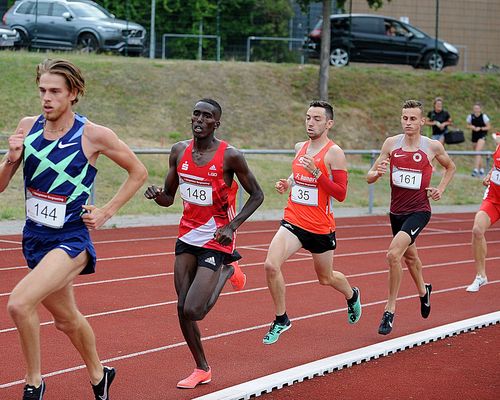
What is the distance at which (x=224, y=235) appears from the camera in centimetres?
702

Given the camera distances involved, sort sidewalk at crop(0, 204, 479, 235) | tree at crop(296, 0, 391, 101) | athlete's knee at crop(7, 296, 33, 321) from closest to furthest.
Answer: athlete's knee at crop(7, 296, 33, 321) → sidewalk at crop(0, 204, 479, 235) → tree at crop(296, 0, 391, 101)

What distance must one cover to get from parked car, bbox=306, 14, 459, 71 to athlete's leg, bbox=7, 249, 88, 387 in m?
28.0

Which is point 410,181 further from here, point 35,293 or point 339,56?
point 339,56

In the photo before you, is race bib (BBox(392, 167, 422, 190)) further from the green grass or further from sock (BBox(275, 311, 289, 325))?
the green grass

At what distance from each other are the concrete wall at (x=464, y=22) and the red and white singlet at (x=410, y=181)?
31603mm

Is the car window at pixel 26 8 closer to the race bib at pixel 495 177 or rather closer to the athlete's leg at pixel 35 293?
the race bib at pixel 495 177

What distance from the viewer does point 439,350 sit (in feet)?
27.8

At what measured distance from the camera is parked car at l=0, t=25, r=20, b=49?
30281 millimetres

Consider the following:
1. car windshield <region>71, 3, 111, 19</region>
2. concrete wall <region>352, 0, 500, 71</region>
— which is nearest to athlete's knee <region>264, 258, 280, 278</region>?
car windshield <region>71, 3, 111, 19</region>

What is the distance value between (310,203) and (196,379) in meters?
2.33

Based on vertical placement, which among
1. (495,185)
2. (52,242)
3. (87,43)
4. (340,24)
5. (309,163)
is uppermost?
(340,24)

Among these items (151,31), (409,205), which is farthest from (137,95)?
(409,205)

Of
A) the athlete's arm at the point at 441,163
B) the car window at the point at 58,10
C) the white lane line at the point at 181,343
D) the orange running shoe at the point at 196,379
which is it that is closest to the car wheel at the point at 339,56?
the car window at the point at 58,10

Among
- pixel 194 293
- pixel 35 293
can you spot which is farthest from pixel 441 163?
pixel 35 293
